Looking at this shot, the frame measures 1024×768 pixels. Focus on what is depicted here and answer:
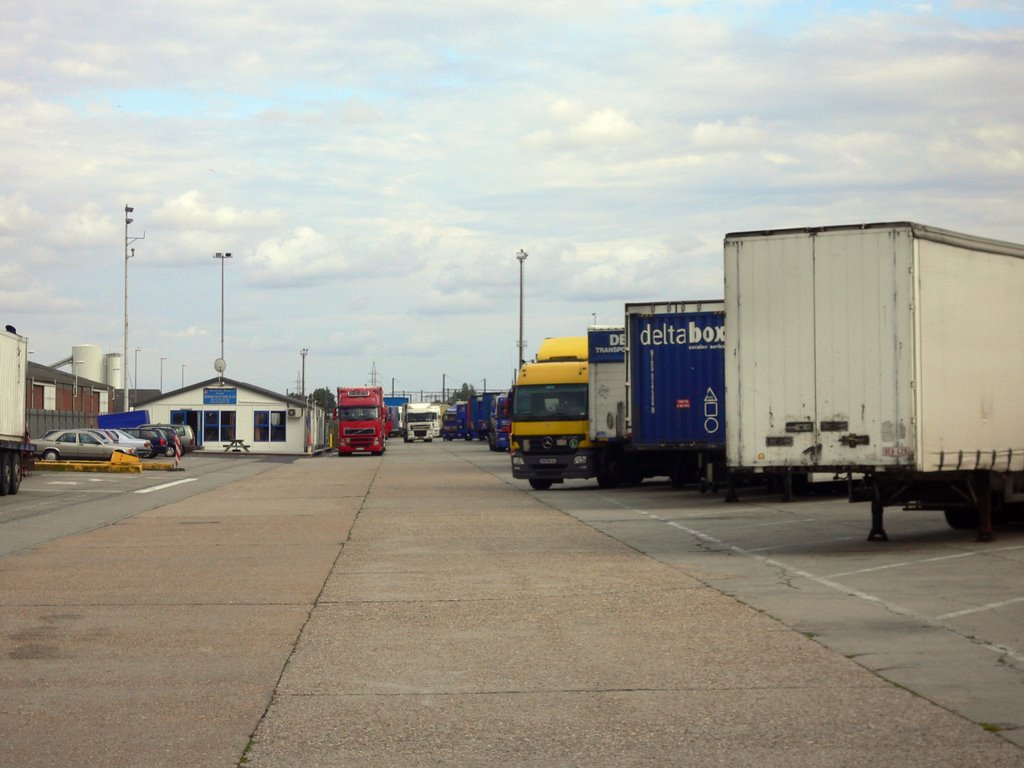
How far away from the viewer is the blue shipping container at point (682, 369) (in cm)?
2856

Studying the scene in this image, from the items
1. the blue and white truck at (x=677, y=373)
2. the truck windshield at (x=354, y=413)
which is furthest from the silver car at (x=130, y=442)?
the blue and white truck at (x=677, y=373)

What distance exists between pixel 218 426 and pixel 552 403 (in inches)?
2629

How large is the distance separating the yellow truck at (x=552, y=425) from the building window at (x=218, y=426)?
65.1m

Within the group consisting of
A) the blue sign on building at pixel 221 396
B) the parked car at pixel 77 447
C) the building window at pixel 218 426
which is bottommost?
the parked car at pixel 77 447

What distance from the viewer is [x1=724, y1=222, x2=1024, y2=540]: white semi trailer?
16703 millimetres

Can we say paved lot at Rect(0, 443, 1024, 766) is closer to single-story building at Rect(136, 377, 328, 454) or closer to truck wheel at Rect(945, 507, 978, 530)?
truck wheel at Rect(945, 507, 978, 530)

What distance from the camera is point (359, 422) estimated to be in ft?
250

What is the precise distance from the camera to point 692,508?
2627 cm

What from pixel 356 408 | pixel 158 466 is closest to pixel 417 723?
pixel 158 466

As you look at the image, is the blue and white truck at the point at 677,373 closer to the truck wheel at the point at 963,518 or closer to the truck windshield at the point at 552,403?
the truck windshield at the point at 552,403

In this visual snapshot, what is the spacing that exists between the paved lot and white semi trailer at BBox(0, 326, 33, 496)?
16.3 m

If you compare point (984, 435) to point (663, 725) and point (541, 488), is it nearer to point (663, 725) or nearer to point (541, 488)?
point (663, 725)

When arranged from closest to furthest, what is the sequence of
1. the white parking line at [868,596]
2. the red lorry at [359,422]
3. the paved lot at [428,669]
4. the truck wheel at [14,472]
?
1. the paved lot at [428,669]
2. the white parking line at [868,596]
3. the truck wheel at [14,472]
4. the red lorry at [359,422]

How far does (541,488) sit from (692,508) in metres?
9.30
